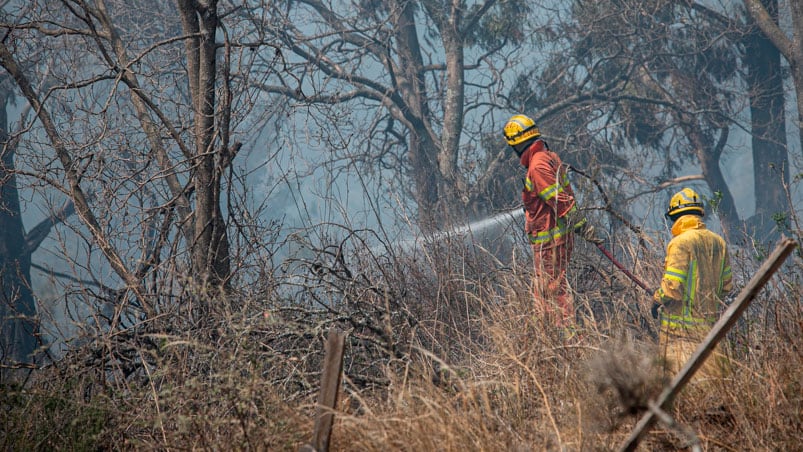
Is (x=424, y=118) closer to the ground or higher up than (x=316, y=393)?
higher up

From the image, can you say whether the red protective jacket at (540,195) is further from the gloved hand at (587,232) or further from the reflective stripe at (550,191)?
the gloved hand at (587,232)

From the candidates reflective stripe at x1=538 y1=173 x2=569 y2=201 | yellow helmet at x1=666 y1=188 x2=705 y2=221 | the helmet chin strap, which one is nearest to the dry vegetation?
yellow helmet at x1=666 y1=188 x2=705 y2=221

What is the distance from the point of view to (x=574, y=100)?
1548 centimetres

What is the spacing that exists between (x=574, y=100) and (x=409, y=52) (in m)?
4.21

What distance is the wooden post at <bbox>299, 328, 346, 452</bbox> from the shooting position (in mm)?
2404

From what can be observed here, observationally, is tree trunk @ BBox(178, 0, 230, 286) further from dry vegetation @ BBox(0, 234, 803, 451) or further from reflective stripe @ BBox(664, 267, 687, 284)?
reflective stripe @ BBox(664, 267, 687, 284)

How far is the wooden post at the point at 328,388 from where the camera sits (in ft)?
7.89

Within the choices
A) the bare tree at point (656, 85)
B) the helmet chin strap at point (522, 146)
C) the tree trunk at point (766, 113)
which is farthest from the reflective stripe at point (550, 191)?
the tree trunk at point (766, 113)

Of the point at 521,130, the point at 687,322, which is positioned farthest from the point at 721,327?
the point at 521,130

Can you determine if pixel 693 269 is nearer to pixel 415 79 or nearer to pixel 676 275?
pixel 676 275

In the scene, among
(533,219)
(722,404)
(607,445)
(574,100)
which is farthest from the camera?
(574,100)

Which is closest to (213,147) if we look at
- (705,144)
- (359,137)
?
(359,137)

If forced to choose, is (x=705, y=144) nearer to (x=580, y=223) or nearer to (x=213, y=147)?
(x=580, y=223)

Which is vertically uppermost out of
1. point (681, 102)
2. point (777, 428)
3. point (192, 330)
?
point (681, 102)
